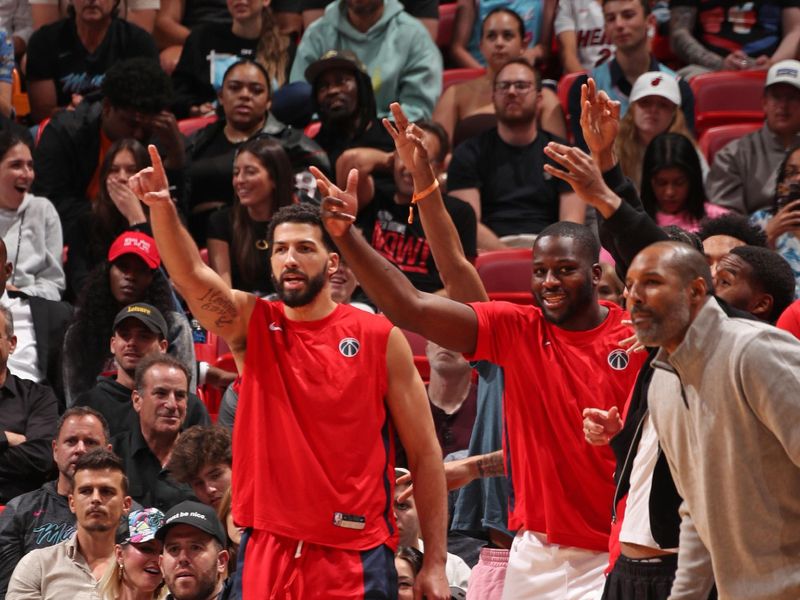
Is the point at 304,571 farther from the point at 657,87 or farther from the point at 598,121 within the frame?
the point at 657,87

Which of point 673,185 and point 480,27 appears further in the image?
point 480,27

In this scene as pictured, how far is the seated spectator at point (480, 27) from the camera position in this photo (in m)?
10.4

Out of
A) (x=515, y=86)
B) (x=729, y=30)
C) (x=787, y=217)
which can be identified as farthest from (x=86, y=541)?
(x=729, y=30)

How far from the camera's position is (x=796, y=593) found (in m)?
3.52

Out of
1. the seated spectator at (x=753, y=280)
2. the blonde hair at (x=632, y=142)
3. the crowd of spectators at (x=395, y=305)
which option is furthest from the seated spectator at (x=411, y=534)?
the blonde hair at (x=632, y=142)

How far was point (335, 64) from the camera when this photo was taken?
8719 millimetres

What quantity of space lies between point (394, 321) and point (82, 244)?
3.84 meters

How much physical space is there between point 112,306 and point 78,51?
2.93m

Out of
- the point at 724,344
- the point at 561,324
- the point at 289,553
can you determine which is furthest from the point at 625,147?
the point at 724,344

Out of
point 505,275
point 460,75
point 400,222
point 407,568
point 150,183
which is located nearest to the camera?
point 150,183

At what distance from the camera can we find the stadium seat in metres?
9.81

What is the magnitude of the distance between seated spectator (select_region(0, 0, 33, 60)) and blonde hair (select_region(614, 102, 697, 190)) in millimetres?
4283

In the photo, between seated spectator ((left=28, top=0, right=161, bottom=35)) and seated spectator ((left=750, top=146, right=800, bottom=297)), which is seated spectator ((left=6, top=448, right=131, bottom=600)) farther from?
seated spectator ((left=28, top=0, right=161, bottom=35))

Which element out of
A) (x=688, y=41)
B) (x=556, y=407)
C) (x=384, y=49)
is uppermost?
(x=384, y=49)
